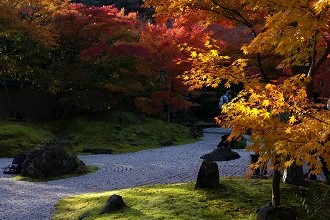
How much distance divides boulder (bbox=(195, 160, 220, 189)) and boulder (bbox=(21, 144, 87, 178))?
18.7ft

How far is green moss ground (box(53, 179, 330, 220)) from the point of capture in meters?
7.07

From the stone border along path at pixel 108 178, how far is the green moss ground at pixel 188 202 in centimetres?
73

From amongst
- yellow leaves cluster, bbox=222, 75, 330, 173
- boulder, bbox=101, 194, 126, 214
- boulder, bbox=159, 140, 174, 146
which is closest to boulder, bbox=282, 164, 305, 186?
yellow leaves cluster, bbox=222, 75, 330, 173

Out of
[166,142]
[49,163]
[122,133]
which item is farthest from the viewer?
[122,133]

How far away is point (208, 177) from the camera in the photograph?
8352 mm

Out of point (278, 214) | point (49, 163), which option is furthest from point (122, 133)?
point (278, 214)

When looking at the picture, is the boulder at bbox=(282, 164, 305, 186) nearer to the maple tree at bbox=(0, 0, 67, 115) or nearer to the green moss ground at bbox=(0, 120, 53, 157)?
the green moss ground at bbox=(0, 120, 53, 157)

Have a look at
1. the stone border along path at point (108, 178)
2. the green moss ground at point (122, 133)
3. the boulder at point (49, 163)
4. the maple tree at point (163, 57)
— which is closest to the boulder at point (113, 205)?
the stone border along path at point (108, 178)

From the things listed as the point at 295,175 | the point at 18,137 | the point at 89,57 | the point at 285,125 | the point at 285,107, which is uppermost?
the point at 89,57

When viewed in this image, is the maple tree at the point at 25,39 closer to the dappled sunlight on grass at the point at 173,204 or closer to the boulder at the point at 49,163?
the boulder at the point at 49,163

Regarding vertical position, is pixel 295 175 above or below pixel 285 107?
below

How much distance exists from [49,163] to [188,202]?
618 centimetres

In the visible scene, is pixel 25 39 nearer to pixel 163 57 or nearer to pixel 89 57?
pixel 89 57

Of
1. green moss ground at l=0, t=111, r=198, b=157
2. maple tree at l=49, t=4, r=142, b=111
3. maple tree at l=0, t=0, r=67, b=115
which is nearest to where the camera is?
green moss ground at l=0, t=111, r=198, b=157
